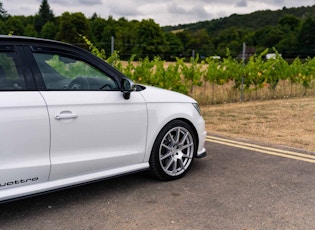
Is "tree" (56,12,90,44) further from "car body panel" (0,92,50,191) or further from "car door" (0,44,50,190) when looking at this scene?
"car body panel" (0,92,50,191)

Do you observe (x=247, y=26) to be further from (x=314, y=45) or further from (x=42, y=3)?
(x=42, y=3)

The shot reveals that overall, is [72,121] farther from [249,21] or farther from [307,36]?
[249,21]

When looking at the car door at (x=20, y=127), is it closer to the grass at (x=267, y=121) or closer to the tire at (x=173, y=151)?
the tire at (x=173, y=151)

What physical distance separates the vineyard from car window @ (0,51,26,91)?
627 centimetres

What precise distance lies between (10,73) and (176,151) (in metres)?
2.12

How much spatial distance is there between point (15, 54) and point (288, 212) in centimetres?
294

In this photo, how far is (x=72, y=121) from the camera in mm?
3627

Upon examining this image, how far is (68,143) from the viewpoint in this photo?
3.63 meters

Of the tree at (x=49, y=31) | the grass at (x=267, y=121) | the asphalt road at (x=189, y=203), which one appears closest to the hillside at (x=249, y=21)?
the tree at (x=49, y=31)

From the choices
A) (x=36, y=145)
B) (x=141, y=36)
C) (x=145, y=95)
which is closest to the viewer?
(x=36, y=145)

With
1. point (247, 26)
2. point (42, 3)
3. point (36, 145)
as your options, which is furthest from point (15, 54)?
point (42, 3)

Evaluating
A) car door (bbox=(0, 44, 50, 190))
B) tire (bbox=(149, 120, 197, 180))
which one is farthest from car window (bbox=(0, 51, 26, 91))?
tire (bbox=(149, 120, 197, 180))

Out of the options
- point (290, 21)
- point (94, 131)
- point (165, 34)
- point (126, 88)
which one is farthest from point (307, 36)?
point (94, 131)

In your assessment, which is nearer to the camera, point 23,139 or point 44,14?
point 23,139
